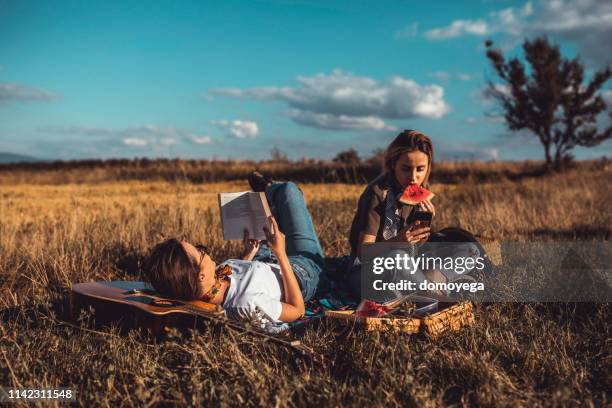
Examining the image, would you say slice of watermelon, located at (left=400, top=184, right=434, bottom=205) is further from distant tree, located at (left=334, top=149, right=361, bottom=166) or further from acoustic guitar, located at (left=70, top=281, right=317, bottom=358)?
distant tree, located at (left=334, top=149, right=361, bottom=166)

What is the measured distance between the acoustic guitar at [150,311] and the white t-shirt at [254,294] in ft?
0.50

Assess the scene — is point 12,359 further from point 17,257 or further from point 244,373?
point 17,257

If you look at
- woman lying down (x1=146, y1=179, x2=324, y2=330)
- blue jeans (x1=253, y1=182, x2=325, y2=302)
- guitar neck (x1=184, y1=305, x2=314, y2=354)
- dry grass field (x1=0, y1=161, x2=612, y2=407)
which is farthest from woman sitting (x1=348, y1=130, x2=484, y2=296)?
guitar neck (x1=184, y1=305, x2=314, y2=354)

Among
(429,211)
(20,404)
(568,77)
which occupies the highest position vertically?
(568,77)

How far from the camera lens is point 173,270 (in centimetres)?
357

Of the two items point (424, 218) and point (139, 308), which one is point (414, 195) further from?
point (139, 308)

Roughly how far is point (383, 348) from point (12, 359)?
84.9 inches

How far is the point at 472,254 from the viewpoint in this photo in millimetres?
5051

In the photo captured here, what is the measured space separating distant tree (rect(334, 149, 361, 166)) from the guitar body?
757 inches

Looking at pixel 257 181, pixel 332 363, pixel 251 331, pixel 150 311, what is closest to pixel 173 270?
pixel 150 311

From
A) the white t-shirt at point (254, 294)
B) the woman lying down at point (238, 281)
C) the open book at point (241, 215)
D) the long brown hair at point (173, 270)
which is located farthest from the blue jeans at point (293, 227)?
the long brown hair at point (173, 270)

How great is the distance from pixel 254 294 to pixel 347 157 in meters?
20.6

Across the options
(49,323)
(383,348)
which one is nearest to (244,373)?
(383,348)

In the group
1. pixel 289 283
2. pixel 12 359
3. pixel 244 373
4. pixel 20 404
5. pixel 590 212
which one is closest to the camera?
pixel 20 404
